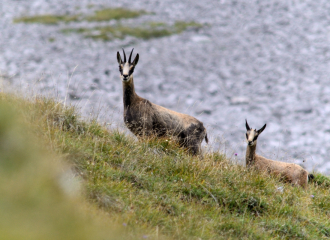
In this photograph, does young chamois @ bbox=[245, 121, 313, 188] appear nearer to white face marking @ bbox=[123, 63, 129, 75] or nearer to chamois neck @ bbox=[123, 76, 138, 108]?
chamois neck @ bbox=[123, 76, 138, 108]

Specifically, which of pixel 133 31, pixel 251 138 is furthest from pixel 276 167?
pixel 133 31

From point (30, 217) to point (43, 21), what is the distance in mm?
37019

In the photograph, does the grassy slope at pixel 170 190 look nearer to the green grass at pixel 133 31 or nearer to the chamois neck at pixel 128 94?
the chamois neck at pixel 128 94

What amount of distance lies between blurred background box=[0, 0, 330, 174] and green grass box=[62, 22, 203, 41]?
0.32 ft

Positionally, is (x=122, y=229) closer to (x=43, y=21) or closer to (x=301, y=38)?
(x=301, y=38)

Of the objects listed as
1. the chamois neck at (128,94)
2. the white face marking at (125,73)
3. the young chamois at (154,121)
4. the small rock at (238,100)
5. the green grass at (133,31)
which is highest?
the green grass at (133,31)

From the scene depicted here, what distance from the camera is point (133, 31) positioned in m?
35.8

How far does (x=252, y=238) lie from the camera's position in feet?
21.2

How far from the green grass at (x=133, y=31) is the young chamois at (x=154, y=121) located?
25.6m

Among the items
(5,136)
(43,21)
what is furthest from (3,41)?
(5,136)

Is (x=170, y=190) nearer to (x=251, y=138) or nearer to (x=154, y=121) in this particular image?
(x=154, y=121)

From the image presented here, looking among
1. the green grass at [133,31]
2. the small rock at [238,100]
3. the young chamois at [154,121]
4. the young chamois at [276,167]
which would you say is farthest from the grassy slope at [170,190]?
the green grass at [133,31]

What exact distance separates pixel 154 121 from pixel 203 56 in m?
24.4

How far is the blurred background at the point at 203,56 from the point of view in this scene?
25.0 metres
